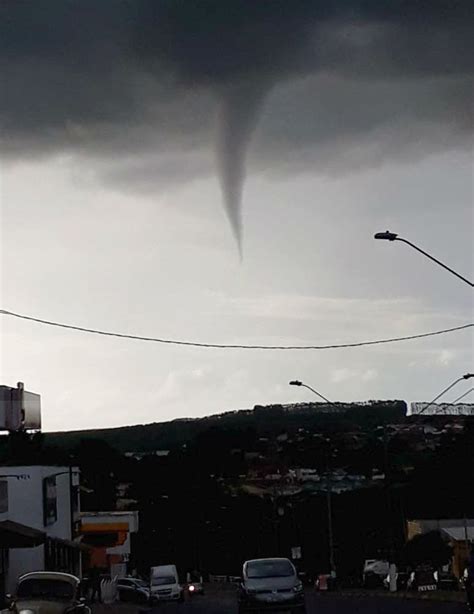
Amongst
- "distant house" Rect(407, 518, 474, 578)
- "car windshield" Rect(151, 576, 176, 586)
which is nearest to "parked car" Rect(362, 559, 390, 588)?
"distant house" Rect(407, 518, 474, 578)

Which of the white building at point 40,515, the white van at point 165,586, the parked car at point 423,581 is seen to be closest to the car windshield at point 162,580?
the white van at point 165,586

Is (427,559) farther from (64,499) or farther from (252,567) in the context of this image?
(252,567)

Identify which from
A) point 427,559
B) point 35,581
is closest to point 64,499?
point 427,559

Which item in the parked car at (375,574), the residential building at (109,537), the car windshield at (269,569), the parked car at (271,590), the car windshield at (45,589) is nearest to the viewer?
the car windshield at (45,589)

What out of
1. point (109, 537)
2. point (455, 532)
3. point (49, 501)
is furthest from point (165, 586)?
point (455, 532)

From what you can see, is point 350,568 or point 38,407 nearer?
point 38,407

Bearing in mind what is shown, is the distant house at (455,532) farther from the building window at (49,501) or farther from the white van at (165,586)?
the building window at (49,501)
